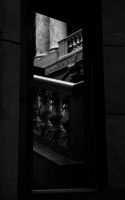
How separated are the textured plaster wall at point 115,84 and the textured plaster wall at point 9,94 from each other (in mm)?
939

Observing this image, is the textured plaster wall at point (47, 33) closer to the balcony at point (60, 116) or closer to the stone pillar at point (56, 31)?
the stone pillar at point (56, 31)

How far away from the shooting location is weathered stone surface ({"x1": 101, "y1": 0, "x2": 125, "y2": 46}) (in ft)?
12.3

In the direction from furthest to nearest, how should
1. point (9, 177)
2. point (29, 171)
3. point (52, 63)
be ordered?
point (52, 63) < point (29, 171) < point (9, 177)

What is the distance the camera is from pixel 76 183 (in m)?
4.77

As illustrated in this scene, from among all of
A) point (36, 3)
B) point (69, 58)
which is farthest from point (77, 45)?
point (36, 3)

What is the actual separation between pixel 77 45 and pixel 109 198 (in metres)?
15.1

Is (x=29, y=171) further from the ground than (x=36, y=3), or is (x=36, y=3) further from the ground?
(x=36, y=3)

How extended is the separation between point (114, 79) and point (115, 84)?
0.17 feet

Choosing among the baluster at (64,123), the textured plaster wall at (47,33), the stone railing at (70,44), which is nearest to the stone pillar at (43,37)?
the textured plaster wall at (47,33)

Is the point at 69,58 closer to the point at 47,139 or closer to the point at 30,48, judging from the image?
the point at 47,139

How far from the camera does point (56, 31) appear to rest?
2059 cm

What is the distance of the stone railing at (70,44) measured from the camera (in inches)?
713

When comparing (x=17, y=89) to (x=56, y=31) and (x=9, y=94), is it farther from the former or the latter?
(x=56, y=31)

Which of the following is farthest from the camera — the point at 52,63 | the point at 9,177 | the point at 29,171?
the point at 52,63
